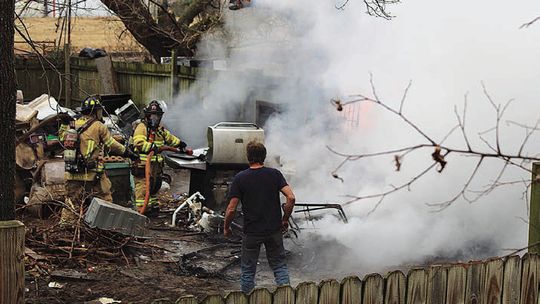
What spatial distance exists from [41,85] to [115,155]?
11124mm

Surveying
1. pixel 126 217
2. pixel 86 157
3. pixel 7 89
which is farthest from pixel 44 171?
pixel 7 89

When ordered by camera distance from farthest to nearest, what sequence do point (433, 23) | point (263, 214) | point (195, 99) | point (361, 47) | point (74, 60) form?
point (74, 60)
point (195, 99)
point (361, 47)
point (433, 23)
point (263, 214)

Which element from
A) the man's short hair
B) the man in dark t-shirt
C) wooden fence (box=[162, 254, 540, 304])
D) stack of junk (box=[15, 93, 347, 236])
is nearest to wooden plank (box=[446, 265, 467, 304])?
wooden fence (box=[162, 254, 540, 304])

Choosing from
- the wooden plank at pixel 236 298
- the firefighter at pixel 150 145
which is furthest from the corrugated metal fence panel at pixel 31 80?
the wooden plank at pixel 236 298

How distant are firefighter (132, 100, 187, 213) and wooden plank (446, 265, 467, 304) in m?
6.60

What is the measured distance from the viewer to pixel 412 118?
912 cm

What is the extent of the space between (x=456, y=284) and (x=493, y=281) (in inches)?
9.1

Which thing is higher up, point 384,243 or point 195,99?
point 195,99

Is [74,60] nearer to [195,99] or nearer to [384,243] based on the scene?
[195,99]

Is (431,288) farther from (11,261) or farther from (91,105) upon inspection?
(91,105)

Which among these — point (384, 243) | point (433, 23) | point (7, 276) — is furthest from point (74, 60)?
point (7, 276)

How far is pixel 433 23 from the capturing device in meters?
9.44

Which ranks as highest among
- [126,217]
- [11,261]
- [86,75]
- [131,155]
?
[86,75]

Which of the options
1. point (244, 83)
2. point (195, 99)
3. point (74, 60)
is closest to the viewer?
point (244, 83)
